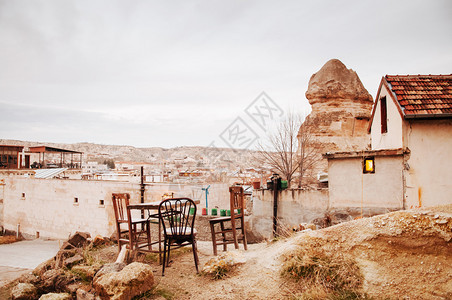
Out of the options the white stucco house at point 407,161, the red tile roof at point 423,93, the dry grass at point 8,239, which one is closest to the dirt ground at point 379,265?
the white stucco house at point 407,161

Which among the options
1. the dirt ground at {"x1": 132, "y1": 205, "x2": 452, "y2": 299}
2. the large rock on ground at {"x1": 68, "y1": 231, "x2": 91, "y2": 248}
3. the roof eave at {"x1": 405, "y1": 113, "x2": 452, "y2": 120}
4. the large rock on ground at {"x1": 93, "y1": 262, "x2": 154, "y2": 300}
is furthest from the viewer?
the roof eave at {"x1": 405, "y1": 113, "x2": 452, "y2": 120}

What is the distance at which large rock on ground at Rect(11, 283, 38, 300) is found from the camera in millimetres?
4789

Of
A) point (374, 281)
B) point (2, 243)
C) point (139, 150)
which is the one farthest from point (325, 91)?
point (139, 150)

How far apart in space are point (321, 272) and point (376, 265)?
2.26 ft

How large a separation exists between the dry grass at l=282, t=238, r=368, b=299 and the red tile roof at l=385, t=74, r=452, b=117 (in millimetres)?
6896

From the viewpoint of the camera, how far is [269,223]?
38.5 ft

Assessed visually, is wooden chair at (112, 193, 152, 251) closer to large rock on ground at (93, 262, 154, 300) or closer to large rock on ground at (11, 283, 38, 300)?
large rock on ground at (93, 262, 154, 300)

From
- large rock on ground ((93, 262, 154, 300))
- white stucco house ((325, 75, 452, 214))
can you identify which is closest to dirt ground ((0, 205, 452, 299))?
large rock on ground ((93, 262, 154, 300))

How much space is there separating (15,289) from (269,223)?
8.67 meters

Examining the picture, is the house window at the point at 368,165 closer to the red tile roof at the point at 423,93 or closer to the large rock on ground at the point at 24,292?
the red tile roof at the point at 423,93

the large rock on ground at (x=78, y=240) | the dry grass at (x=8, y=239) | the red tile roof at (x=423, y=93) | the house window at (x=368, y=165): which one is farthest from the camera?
the dry grass at (x=8, y=239)

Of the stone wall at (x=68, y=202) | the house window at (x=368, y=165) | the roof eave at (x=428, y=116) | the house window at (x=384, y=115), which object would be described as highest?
the house window at (x=384, y=115)

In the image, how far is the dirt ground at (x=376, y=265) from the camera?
3.33m

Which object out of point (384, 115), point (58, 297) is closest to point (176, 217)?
point (58, 297)
